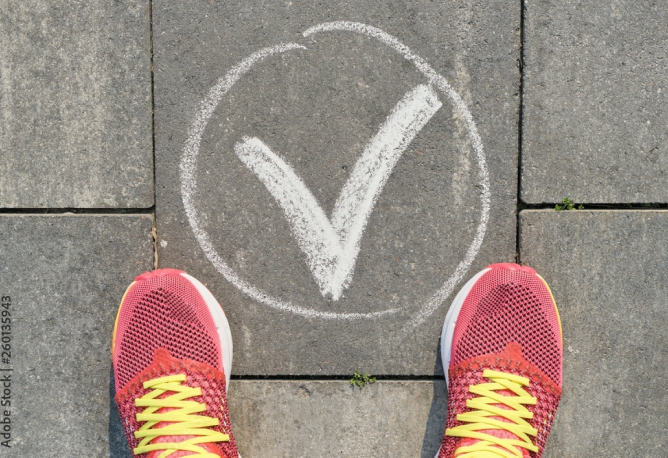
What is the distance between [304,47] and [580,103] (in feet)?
4.06

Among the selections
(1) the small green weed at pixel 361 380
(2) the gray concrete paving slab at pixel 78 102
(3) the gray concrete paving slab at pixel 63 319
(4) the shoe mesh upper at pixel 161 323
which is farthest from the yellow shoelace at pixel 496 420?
(2) the gray concrete paving slab at pixel 78 102

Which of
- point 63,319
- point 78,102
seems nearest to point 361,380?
point 63,319

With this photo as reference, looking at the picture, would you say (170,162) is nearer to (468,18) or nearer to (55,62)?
(55,62)

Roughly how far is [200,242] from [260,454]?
98cm

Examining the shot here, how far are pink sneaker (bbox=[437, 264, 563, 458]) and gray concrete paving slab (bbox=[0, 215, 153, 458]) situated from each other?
1.43 m

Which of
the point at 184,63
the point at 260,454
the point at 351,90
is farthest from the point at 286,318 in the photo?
the point at 184,63

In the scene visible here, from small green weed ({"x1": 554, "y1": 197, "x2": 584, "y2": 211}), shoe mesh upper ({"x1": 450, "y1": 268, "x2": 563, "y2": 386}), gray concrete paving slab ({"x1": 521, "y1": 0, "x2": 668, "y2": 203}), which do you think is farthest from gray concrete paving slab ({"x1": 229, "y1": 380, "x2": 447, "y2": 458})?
gray concrete paving slab ({"x1": 521, "y1": 0, "x2": 668, "y2": 203})

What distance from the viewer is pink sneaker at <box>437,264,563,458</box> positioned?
83.8 inches

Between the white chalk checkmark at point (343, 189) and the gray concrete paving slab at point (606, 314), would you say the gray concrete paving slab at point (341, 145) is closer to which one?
the white chalk checkmark at point (343, 189)

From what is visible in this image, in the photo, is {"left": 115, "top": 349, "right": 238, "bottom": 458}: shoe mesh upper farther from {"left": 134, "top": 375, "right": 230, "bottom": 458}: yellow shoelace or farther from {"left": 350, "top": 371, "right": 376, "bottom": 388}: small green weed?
{"left": 350, "top": 371, "right": 376, "bottom": 388}: small green weed

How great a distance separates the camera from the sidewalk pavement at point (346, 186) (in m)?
2.22

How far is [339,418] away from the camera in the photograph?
2.26 metres

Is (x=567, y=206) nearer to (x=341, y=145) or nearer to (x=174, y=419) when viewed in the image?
(x=341, y=145)

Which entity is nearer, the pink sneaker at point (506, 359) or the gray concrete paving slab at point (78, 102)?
the pink sneaker at point (506, 359)
